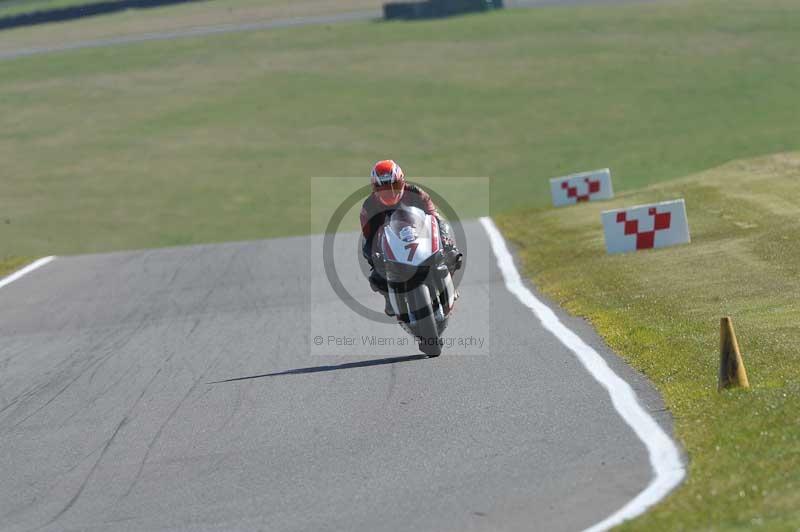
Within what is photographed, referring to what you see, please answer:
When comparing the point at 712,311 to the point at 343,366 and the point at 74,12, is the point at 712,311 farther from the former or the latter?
the point at 74,12

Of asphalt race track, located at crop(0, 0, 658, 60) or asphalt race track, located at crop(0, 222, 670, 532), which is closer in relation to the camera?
asphalt race track, located at crop(0, 222, 670, 532)

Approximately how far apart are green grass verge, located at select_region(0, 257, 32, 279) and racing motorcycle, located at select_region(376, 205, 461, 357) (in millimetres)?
14770

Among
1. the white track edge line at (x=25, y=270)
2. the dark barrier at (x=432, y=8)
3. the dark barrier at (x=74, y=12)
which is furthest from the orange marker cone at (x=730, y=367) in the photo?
the dark barrier at (x=74, y=12)

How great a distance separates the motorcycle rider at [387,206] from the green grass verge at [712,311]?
5.80ft

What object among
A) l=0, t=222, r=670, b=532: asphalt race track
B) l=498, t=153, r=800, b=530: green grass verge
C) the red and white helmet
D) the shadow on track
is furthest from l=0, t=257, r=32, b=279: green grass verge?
the red and white helmet

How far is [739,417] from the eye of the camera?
8.05m

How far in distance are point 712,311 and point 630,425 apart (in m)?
4.91

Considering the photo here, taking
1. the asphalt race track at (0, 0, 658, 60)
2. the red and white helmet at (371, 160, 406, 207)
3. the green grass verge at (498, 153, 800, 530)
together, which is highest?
the red and white helmet at (371, 160, 406, 207)

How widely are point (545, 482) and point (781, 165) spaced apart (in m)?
20.9

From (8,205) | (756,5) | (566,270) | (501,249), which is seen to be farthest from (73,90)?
(566,270)

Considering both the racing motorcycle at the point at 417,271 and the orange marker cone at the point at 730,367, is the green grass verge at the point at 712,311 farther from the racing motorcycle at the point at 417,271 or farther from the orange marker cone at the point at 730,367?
the racing motorcycle at the point at 417,271

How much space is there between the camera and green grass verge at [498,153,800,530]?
6.52 meters

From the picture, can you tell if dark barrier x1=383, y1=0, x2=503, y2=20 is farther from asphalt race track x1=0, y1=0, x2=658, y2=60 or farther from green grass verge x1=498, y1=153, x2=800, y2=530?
green grass verge x1=498, y1=153, x2=800, y2=530

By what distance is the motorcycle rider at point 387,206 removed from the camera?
38.9 ft
